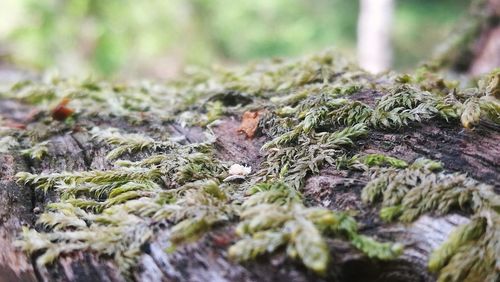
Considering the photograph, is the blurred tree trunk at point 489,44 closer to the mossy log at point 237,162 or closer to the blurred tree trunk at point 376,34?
the mossy log at point 237,162

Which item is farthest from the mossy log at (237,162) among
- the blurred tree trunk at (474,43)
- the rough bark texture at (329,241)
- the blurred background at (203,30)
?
the blurred background at (203,30)

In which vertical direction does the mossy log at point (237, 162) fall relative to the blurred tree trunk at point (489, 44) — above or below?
below

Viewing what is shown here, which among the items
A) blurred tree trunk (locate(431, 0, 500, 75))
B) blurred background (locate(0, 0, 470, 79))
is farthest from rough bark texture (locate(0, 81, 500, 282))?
blurred background (locate(0, 0, 470, 79))

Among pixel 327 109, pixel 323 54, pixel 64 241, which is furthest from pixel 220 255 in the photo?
pixel 323 54

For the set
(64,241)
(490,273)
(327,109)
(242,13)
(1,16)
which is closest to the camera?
(490,273)

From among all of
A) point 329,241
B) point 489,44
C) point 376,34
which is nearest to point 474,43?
→ point 489,44

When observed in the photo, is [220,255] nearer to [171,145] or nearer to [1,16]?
[171,145]

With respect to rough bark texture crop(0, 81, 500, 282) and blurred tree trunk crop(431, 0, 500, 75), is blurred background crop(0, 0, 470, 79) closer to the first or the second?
blurred tree trunk crop(431, 0, 500, 75)

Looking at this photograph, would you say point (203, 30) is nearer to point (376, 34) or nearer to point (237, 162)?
point (376, 34)
